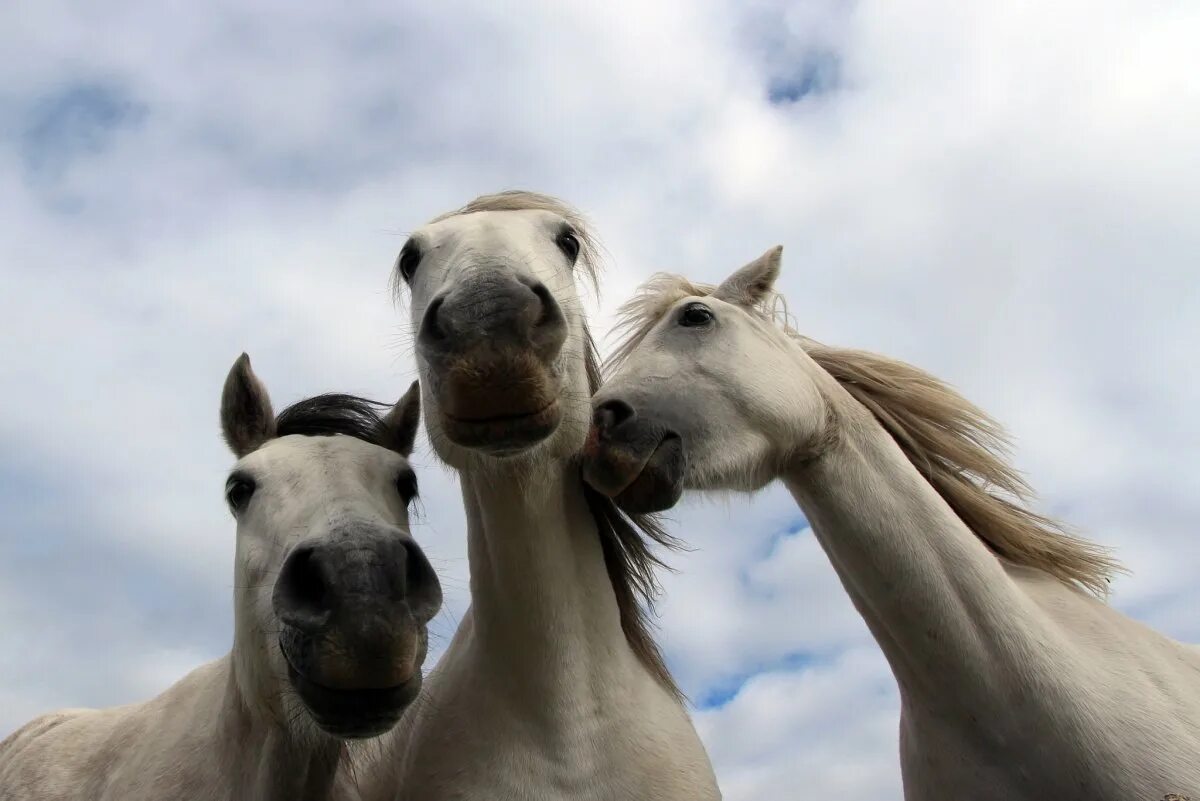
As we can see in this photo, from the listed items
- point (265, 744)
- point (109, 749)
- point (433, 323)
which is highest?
point (433, 323)

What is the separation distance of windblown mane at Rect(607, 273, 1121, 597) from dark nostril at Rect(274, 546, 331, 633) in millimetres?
2379

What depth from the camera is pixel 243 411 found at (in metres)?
4.11

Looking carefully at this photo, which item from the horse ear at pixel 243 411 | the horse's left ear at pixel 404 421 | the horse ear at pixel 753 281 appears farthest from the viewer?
the horse ear at pixel 753 281

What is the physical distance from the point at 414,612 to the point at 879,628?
2268 mm

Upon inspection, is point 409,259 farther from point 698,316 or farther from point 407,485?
point 698,316

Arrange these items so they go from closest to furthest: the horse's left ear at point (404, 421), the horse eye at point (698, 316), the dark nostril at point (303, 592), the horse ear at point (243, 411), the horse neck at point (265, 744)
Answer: the dark nostril at point (303, 592), the horse neck at point (265, 744), the horse ear at point (243, 411), the horse's left ear at point (404, 421), the horse eye at point (698, 316)

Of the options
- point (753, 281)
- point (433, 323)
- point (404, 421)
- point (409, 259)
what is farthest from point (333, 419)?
point (753, 281)

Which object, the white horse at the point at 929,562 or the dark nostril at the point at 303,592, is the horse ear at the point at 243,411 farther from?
the white horse at the point at 929,562

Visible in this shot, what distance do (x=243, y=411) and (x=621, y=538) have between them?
170cm

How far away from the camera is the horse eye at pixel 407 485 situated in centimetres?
371

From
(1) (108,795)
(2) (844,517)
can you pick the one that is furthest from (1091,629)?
(1) (108,795)

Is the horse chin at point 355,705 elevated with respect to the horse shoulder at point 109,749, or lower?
lower

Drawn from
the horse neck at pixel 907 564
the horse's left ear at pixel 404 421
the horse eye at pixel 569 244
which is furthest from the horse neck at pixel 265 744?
the horse neck at pixel 907 564

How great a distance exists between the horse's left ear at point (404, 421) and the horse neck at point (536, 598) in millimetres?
790
